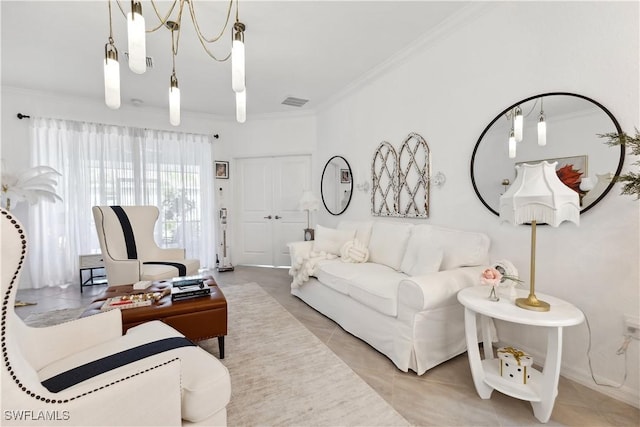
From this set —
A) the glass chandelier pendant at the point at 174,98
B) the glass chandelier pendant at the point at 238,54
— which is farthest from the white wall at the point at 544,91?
the glass chandelier pendant at the point at 174,98

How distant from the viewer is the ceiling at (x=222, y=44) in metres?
2.43

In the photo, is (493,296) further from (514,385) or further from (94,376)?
(94,376)

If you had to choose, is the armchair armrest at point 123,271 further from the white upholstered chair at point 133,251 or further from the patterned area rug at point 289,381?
the patterned area rug at point 289,381

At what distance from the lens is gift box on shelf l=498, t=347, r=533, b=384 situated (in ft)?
5.39

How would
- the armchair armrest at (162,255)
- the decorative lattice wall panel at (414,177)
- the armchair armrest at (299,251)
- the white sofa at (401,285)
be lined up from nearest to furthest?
the white sofa at (401,285) < the decorative lattice wall panel at (414,177) < the armchair armrest at (299,251) < the armchair armrest at (162,255)

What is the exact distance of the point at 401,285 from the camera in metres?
2.05

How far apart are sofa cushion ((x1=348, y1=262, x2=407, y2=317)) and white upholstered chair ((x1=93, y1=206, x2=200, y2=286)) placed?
2021 mm

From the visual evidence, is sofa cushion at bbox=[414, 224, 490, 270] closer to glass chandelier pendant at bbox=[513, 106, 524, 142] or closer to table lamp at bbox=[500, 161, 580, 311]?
table lamp at bbox=[500, 161, 580, 311]

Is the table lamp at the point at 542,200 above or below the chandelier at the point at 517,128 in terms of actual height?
below

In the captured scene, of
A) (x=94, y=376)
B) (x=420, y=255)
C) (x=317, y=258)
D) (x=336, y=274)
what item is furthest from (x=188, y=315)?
(x=420, y=255)

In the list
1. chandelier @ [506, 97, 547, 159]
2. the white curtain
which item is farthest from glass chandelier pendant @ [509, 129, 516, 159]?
the white curtain

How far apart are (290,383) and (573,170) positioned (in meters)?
2.31

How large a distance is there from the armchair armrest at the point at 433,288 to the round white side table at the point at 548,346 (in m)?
0.14

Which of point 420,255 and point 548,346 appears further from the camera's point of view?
point 420,255
